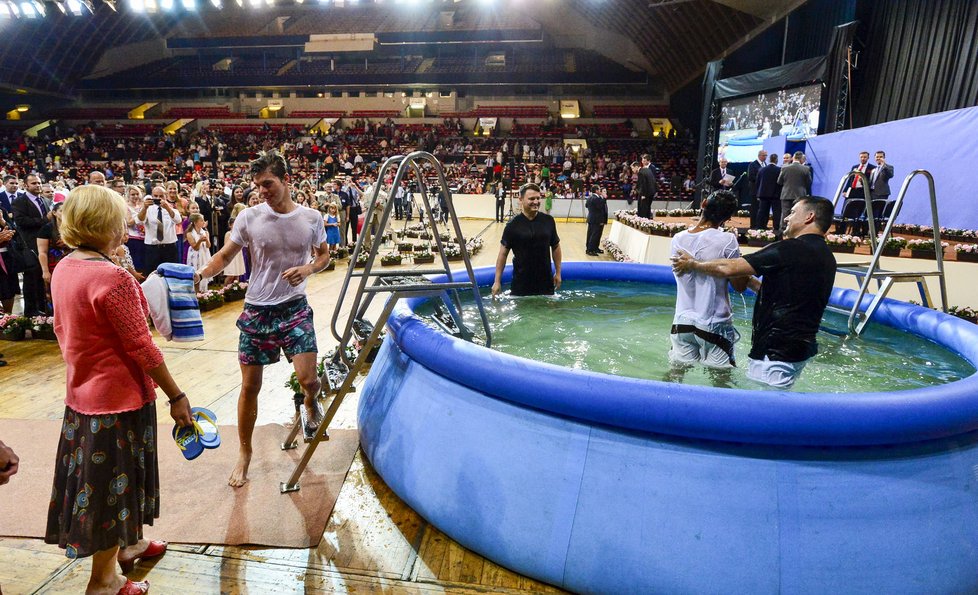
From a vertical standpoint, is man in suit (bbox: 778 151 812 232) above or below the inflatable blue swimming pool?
above

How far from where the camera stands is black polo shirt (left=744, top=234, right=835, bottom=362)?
115 inches

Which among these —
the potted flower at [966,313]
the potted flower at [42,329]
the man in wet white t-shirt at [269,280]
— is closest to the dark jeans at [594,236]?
the potted flower at [966,313]

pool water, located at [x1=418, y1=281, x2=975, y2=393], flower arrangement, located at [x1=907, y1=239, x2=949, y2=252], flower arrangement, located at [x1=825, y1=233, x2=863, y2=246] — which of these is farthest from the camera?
flower arrangement, located at [x1=825, y1=233, x2=863, y2=246]

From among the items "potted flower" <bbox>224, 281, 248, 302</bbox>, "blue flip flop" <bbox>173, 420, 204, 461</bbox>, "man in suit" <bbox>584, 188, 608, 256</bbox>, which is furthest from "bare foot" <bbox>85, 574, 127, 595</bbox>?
"man in suit" <bbox>584, 188, 608, 256</bbox>

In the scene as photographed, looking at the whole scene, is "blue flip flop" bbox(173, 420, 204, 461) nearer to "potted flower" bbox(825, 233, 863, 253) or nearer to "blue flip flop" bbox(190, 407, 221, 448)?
"blue flip flop" bbox(190, 407, 221, 448)

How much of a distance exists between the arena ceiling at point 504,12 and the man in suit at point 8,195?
65.4ft

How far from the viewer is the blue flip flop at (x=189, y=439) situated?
221 cm

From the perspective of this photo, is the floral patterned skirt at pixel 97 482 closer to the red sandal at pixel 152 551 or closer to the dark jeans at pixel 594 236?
the red sandal at pixel 152 551

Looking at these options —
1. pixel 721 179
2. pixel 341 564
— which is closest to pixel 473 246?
pixel 721 179

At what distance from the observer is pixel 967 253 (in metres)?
7.50

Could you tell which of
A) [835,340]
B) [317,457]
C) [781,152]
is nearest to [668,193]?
[781,152]

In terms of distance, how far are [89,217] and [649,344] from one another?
4.38m

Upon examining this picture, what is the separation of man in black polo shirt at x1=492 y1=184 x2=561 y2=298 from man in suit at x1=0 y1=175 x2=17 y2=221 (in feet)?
21.1

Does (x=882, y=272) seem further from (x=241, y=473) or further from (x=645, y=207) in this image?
(x=645, y=207)
